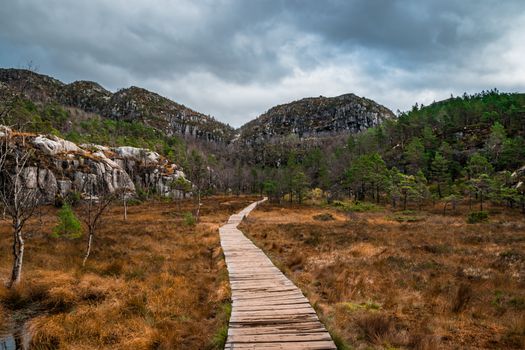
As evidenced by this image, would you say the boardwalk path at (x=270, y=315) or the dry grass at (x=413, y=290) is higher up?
the boardwalk path at (x=270, y=315)

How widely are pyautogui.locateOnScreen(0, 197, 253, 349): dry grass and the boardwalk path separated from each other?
0.41 m

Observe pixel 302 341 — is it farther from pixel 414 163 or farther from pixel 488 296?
pixel 414 163

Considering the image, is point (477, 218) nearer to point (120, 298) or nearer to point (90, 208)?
point (120, 298)

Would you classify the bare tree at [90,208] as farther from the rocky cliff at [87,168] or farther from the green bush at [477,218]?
the green bush at [477,218]

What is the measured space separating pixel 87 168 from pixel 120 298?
6711cm

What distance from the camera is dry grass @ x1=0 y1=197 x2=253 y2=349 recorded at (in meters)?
6.25

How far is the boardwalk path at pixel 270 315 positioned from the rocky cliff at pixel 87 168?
37860 millimetres

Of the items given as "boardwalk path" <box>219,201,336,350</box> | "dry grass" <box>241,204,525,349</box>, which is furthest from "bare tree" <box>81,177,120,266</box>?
"dry grass" <box>241,204,525,349</box>

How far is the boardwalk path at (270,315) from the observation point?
16.9 ft

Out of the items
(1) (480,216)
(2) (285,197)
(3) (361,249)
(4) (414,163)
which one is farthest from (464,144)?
(3) (361,249)

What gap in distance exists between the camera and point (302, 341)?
5168mm

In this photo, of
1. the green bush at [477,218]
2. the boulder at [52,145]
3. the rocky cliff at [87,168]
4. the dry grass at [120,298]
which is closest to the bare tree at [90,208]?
the dry grass at [120,298]

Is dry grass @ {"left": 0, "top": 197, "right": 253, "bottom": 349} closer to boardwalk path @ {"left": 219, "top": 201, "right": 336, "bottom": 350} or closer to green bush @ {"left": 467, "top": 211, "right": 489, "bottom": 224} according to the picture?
boardwalk path @ {"left": 219, "top": 201, "right": 336, "bottom": 350}

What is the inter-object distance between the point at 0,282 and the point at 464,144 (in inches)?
3941
